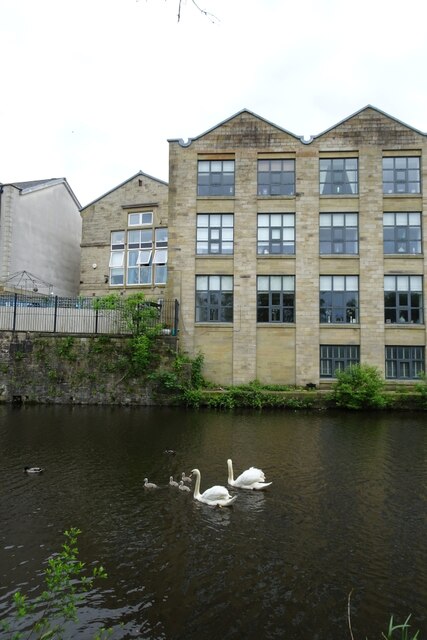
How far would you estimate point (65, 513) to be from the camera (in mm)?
8875

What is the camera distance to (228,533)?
8.20 m

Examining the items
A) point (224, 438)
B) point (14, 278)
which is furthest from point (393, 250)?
point (14, 278)

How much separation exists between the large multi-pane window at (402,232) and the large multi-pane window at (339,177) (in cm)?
283

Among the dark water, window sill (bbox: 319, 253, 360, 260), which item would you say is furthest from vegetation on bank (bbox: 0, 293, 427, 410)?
the dark water

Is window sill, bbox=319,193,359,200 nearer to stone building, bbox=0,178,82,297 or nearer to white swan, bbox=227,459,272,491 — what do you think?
stone building, bbox=0,178,82,297

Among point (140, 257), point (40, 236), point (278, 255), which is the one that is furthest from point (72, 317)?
point (40, 236)

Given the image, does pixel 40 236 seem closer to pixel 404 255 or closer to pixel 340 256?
pixel 340 256

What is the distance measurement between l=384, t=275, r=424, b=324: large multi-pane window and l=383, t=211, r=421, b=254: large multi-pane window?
177 centimetres

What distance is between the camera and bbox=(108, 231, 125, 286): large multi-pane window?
121 ft

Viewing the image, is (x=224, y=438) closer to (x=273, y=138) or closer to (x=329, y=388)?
(x=329, y=388)

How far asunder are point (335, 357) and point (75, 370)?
49.5 ft

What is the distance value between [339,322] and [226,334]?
684 cm

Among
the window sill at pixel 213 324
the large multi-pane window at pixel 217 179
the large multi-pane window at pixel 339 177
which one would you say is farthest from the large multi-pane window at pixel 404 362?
the large multi-pane window at pixel 217 179

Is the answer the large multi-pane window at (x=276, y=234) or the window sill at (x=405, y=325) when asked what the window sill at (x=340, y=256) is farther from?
the window sill at (x=405, y=325)
